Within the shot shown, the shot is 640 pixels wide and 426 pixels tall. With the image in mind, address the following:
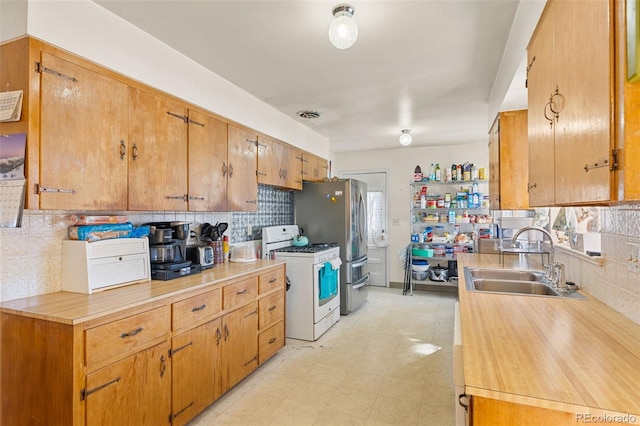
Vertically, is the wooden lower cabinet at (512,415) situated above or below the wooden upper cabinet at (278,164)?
below

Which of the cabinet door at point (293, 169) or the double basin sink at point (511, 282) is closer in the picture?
the double basin sink at point (511, 282)

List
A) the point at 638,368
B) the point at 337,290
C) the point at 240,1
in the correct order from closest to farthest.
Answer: the point at 638,368, the point at 240,1, the point at 337,290

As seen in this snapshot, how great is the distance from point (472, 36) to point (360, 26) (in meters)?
0.74

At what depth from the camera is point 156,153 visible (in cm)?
218

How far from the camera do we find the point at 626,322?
4.42 feet

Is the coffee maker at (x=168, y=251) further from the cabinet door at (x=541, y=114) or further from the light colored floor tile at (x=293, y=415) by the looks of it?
the cabinet door at (x=541, y=114)

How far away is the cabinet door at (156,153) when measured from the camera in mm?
2035

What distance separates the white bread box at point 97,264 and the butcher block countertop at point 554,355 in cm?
187

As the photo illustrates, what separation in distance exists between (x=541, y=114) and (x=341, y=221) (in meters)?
2.84

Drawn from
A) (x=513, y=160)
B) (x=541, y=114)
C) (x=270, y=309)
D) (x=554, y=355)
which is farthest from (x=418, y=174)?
(x=554, y=355)

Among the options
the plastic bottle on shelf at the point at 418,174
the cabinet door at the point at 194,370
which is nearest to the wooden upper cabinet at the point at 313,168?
the plastic bottle on shelf at the point at 418,174

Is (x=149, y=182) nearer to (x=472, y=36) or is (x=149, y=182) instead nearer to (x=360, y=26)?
(x=360, y=26)

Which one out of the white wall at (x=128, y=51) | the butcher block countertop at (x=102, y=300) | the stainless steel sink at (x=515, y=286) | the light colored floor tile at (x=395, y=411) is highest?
the white wall at (x=128, y=51)

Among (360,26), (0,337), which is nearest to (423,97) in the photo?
(360,26)
